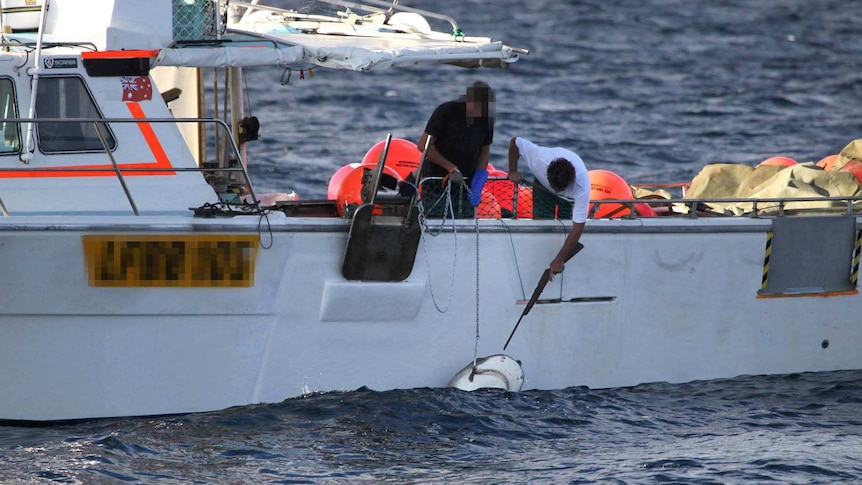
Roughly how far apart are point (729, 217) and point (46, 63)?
5277 mm

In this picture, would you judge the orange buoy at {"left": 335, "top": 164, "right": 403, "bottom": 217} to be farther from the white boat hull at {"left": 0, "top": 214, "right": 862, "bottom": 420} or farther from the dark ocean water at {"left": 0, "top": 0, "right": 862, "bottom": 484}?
the dark ocean water at {"left": 0, "top": 0, "right": 862, "bottom": 484}

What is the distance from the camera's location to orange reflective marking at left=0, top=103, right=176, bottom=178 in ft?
26.9

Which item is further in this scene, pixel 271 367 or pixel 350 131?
pixel 350 131

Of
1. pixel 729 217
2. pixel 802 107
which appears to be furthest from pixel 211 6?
pixel 802 107

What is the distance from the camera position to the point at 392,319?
28.6 feet

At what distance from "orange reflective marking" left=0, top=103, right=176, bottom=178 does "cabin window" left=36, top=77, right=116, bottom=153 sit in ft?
0.52

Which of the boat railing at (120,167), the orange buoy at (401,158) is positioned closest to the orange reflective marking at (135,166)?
the boat railing at (120,167)

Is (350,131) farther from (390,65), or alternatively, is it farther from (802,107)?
(390,65)

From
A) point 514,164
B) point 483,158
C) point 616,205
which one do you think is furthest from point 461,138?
point 616,205

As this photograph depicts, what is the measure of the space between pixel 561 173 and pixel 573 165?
0.14m

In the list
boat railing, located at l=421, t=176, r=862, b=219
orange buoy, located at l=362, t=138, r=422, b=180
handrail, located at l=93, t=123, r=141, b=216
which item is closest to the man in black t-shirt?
boat railing, located at l=421, t=176, r=862, b=219

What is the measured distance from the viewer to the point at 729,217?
9.54 metres

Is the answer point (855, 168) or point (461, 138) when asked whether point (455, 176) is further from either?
point (855, 168)

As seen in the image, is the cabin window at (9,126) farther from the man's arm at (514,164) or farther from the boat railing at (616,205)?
the man's arm at (514,164)
